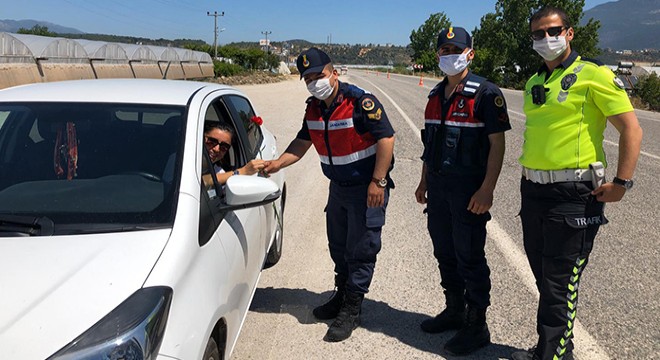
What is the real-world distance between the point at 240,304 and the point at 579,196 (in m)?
1.82

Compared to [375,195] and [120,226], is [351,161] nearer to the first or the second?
[375,195]

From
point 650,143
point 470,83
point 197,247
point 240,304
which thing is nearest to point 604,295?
point 470,83

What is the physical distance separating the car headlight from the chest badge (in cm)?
212

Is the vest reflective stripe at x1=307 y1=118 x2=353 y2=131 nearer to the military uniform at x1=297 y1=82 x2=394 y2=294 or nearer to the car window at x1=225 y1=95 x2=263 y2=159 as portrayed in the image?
the military uniform at x1=297 y1=82 x2=394 y2=294

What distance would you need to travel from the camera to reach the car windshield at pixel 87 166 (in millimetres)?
2243

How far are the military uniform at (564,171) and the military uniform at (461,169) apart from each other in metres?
0.24

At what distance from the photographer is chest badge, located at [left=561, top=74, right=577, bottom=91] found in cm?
261

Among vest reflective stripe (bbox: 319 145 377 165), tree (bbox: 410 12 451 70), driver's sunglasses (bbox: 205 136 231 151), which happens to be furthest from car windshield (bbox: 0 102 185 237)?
tree (bbox: 410 12 451 70)

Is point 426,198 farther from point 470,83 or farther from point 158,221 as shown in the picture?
point 158,221

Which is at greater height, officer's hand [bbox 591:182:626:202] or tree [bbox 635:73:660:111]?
officer's hand [bbox 591:182:626:202]

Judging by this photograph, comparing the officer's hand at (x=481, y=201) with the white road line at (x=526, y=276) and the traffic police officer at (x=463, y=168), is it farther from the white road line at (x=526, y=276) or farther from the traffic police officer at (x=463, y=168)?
the white road line at (x=526, y=276)

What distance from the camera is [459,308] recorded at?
138 inches

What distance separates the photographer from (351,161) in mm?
3295

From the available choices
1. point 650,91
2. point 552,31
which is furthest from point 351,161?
point 650,91
